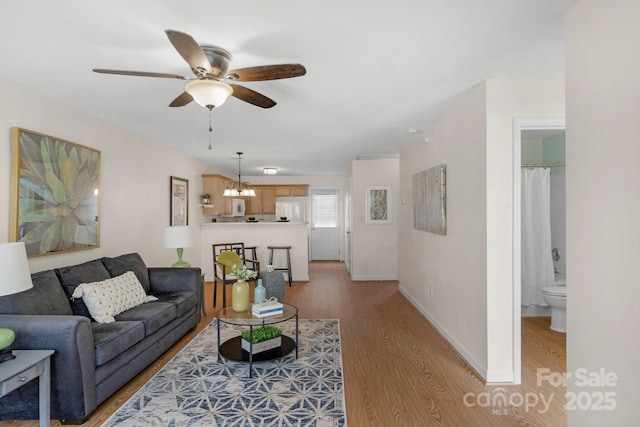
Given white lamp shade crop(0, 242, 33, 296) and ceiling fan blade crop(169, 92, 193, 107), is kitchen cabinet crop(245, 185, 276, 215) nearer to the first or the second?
ceiling fan blade crop(169, 92, 193, 107)

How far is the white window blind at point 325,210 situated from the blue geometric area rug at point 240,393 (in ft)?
19.6

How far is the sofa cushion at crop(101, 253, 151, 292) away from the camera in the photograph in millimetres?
3420

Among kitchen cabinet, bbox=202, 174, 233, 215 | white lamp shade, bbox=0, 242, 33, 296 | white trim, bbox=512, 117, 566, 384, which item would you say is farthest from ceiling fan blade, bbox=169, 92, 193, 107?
kitchen cabinet, bbox=202, 174, 233, 215

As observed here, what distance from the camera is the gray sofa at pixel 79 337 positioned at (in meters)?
2.10

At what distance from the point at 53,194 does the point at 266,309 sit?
6.98 feet

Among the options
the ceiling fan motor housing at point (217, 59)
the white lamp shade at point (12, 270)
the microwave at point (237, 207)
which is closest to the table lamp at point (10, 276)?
the white lamp shade at point (12, 270)

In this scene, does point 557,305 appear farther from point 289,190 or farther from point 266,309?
point 289,190

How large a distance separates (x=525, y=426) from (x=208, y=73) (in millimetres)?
2956

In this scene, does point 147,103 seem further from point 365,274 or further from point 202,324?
point 365,274

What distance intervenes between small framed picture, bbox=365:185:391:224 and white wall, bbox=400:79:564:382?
3.10 meters

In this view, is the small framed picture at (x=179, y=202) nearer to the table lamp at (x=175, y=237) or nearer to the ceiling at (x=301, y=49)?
the table lamp at (x=175, y=237)

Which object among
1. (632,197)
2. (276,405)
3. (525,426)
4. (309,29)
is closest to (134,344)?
(276,405)

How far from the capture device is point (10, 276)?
1.92 m

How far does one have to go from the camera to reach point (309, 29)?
188 centimetres
